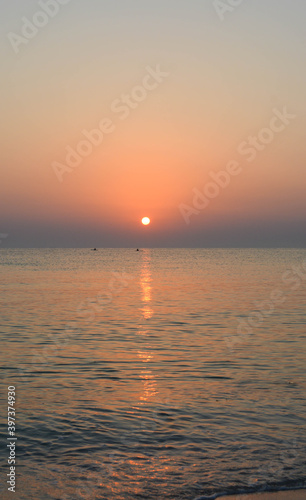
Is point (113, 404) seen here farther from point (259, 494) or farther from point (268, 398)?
point (259, 494)

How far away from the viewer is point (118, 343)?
2836 cm

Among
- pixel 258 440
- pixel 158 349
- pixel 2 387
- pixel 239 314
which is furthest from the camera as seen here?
pixel 239 314

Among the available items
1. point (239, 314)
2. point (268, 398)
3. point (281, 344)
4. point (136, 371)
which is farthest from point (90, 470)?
point (239, 314)

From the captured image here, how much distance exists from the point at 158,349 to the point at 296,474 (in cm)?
1530

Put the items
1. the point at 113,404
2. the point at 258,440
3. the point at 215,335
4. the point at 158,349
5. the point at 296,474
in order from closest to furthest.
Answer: the point at 296,474 → the point at 258,440 → the point at 113,404 → the point at 158,349 → the point at 215,335

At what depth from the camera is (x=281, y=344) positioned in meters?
27.7

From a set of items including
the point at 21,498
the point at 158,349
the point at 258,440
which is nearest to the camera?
the point at 21,498

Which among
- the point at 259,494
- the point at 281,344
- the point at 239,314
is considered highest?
the point at 239,314

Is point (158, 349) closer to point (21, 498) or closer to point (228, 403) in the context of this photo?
point (228, 403)

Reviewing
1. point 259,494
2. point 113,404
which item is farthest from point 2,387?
point 259,494

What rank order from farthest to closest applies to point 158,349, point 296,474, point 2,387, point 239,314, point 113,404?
point 239,314 → point 158,349 → point 2,387 → point 113,404 → point 296,474

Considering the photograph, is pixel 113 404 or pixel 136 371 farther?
pixel 136 371

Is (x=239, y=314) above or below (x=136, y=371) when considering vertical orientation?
above

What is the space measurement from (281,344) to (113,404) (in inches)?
532
